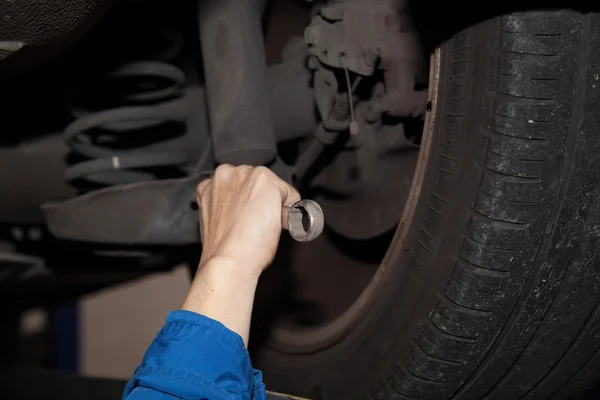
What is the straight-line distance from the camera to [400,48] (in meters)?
0.88

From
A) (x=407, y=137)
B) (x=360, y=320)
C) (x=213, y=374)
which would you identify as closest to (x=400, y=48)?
A: (x=407, y=137)

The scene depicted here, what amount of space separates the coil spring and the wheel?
0.41 m

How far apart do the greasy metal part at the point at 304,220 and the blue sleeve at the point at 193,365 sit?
0.41 feet

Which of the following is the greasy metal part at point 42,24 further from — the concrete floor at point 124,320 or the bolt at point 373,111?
the concrete floor at point 124,320

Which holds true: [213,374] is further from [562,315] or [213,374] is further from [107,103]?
[107,103]

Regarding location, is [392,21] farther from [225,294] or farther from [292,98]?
[225,294]

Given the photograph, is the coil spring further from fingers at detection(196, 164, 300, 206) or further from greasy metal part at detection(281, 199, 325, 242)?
greasy metal part at detection(281, 199, 325, 242)

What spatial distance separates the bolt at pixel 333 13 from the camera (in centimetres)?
90

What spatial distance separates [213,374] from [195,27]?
27.8 inches

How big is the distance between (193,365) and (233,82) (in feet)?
1.38

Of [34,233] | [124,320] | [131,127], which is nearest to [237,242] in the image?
[131,127]

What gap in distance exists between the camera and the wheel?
693 mm

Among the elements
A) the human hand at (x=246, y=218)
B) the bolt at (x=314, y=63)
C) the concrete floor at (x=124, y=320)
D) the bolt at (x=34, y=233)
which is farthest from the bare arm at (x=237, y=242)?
the concrete floor at (x=124, y=320)

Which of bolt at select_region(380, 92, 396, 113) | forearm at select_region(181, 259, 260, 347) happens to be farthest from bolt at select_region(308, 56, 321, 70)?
forearm at select_region(181, 259, 260, 347)
